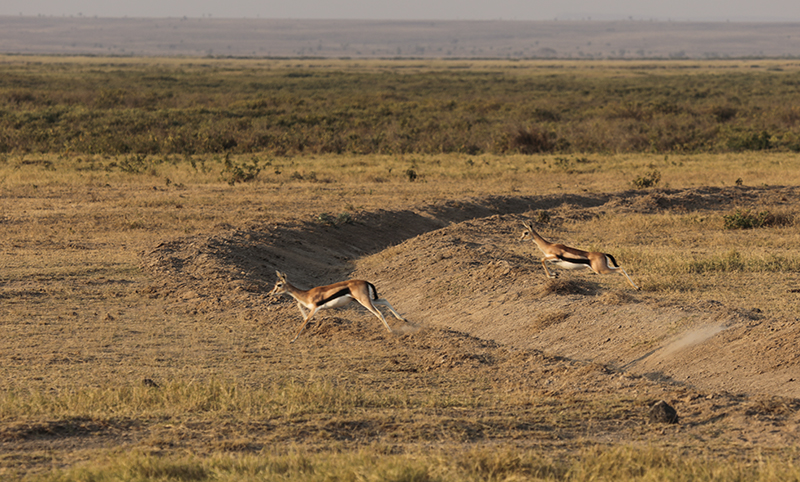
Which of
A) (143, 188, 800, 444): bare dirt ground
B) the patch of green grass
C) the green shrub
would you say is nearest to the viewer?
the patch of green grass

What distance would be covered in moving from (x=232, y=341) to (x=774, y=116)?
37.6m

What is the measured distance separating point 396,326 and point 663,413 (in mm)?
3940

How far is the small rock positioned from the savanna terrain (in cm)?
4

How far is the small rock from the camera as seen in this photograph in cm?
625

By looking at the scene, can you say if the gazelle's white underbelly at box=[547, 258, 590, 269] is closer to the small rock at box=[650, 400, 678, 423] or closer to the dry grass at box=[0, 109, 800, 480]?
the dry grass at box=[0, 109, 800, 480]

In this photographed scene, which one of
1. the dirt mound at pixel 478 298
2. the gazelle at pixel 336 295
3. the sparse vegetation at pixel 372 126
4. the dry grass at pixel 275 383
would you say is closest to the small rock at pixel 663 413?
the dry grass at pixel 275 383

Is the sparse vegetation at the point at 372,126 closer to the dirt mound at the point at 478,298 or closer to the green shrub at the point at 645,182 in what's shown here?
the green shrub at the point at 645,182

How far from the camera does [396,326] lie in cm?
966

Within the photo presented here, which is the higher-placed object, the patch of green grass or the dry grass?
the patch of green grass

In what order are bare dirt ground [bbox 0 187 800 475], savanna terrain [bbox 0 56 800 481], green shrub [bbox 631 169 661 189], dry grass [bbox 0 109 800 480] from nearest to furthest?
1. dry grass [bbox 0 109 800 480]
2. savanna terrain [bbox 0 56 800 481]
3. bare dirt ground [bbox 0 187 800 475]
4. green shrub [bbox 631 169 661 189]

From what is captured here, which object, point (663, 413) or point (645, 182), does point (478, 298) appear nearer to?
point (663, 413)

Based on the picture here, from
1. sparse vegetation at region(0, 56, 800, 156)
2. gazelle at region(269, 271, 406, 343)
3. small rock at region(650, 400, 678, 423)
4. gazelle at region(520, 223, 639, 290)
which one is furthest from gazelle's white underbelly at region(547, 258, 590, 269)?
sparse vegetation at region(0, 56, 800, 156)

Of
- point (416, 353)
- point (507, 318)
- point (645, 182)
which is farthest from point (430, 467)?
point (645, 182)

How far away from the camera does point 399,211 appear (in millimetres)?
17500
